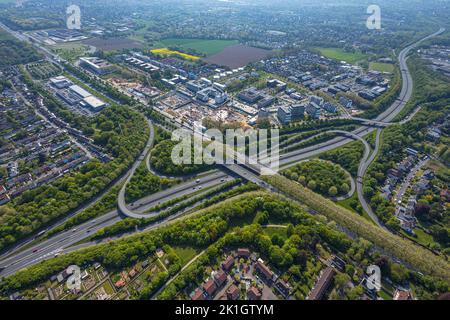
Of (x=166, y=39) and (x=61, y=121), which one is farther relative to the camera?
(x=166, y=39)

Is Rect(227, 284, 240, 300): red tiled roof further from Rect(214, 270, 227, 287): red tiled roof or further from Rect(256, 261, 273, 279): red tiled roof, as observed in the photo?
Rect(256, 261, 273, 279): red tiled roof

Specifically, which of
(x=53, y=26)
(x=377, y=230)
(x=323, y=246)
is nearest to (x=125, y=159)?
(x=323, y=246)

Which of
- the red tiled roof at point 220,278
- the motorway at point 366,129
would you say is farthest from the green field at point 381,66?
the red tiled roof at point 220,278

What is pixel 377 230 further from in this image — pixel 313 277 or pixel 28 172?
pixel 28 172

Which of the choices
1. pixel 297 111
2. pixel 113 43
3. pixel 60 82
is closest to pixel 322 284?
pixel 297 111

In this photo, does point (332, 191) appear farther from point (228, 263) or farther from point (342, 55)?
point (342, 55)

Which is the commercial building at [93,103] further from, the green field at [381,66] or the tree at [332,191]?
the green field at [381,66]
